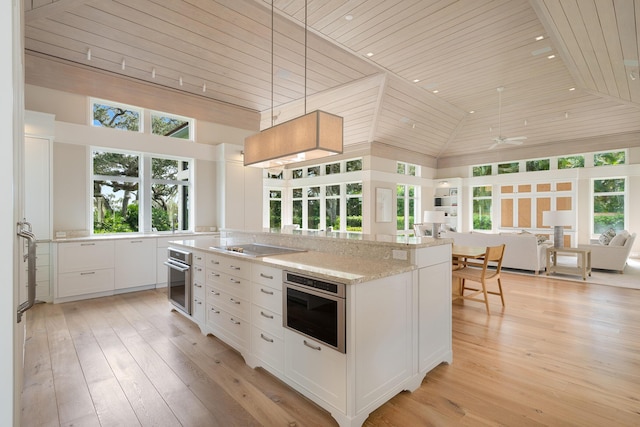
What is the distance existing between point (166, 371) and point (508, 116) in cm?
973

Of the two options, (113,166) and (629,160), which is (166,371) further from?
(629,160)

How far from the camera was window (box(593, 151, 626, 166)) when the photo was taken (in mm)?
8570

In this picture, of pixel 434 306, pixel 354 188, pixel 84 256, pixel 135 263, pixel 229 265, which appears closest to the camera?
pixel 434 306

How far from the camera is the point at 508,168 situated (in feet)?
34.2

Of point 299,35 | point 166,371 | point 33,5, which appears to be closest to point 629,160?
point 299,35

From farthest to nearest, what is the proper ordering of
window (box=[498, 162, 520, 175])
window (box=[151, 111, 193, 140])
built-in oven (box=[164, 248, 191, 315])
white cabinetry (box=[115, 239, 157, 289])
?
window (box=[498, 162, 520, 175])
window (box=[151, 111, 193, 140])
white cabinetry (box=[115, 239, 157, 289])
built-in oven (box=[164, 248, 191, 315])

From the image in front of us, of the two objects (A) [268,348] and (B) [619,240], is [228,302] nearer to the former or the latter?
(A) [268,348]

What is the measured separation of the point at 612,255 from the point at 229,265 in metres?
7.41

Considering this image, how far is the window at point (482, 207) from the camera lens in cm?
1084

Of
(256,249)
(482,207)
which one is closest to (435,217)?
(256,249)

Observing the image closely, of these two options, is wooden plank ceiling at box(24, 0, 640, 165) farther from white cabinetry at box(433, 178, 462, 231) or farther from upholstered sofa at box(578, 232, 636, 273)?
white cabinetry at box(433, 178, 462, 231)

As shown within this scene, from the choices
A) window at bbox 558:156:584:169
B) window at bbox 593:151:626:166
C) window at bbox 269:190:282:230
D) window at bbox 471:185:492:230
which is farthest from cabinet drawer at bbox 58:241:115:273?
window at bbox 593:151:626:166

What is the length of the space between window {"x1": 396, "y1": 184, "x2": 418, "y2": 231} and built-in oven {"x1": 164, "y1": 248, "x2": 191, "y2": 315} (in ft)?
25.6

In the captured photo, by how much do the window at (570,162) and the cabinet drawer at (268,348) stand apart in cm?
1068
